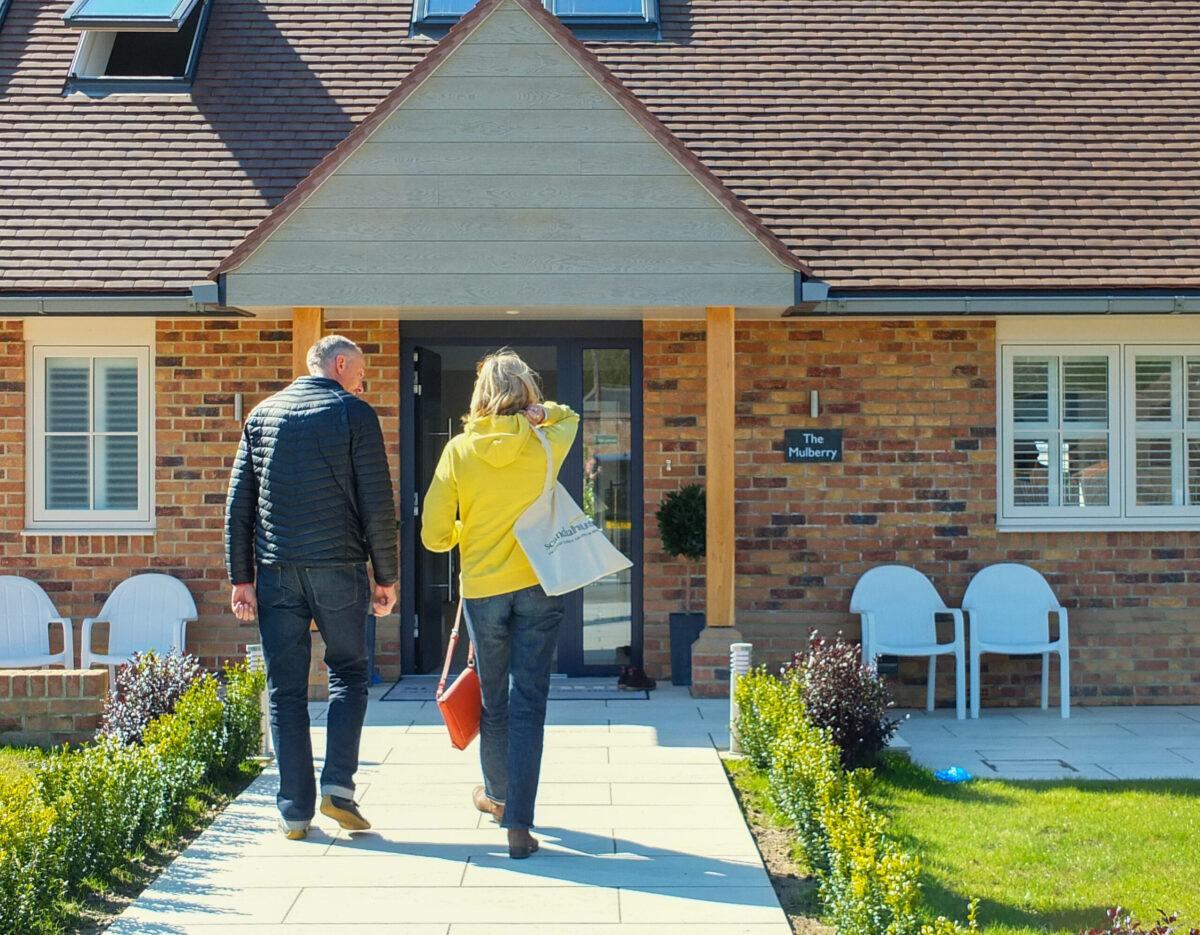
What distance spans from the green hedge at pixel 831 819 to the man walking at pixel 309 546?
75.0 inches

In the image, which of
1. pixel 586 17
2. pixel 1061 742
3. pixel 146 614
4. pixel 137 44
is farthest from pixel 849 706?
pixel 137 44

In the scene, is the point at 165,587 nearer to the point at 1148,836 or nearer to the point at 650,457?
the point at 650,457

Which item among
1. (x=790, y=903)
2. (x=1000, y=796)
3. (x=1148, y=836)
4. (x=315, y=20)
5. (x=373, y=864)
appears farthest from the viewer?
(x=315, y=20)

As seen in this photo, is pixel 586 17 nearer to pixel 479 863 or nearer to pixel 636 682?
pixel 636 682

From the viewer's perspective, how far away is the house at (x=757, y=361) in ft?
29.9

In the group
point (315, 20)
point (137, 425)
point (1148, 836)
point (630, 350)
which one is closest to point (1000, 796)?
point (1148, 836)

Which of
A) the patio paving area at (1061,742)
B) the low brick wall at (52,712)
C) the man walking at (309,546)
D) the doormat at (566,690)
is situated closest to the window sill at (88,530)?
the doormat at (566,690)

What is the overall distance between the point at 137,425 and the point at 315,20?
407 centimetres

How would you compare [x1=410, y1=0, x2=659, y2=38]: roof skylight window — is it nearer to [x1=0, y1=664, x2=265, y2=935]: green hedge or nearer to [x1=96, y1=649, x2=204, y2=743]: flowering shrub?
[x1=96, y1=649, x2=204, y2=743]: flowering shrub

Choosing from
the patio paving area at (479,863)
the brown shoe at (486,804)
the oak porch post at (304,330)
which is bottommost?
the patio paving area at (479,863)

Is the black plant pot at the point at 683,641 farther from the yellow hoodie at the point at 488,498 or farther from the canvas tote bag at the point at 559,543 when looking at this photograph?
the yellow hoodie at the point at 488,498

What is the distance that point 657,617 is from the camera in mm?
9719

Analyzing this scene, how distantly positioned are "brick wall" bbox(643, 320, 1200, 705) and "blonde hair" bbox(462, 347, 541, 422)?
4.43 meters

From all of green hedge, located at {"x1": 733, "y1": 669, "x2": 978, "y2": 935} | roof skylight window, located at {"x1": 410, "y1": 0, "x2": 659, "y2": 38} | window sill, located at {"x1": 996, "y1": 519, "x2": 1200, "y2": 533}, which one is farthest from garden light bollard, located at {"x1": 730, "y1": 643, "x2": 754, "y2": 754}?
roof skylight window, located at {"x1": 410, "y1": 0, "x2": 659, "y2": 38}
